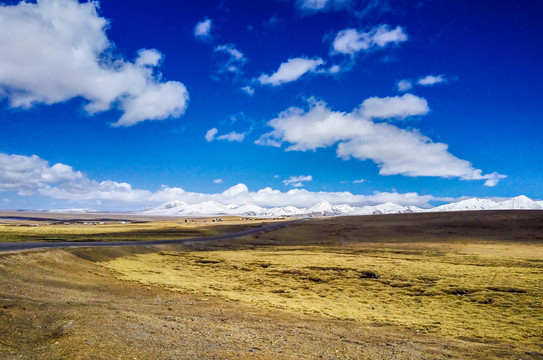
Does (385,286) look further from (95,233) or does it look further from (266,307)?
(95,233)

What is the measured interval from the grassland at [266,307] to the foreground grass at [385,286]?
122 mm

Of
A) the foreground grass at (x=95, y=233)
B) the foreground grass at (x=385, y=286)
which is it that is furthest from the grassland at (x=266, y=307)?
the foreground grass at (x=95, y=233)

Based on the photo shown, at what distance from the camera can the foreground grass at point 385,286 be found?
21875mm

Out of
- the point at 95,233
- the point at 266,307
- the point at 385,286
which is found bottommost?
the point at 385,286

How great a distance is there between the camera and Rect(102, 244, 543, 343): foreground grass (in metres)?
21.9

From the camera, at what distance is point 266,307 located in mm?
23656

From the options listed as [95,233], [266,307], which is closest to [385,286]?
[266,307]

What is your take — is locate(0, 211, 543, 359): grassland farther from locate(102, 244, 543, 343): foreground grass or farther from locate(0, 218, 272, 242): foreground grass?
locate(0, 218, 272, 242): foreground grass

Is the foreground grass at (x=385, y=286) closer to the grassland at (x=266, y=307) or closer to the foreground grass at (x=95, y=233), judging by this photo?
the grassland at (x=266, y=307)

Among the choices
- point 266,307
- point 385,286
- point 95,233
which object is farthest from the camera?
point 95,233

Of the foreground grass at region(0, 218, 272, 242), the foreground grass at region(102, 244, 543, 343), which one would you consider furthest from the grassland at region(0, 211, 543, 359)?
the foreground grass at region(0, 218, 272, 242)

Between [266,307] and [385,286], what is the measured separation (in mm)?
14740

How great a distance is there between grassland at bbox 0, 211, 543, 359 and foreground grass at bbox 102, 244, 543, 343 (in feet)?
0.40

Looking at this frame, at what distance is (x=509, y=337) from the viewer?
18.3 meters
